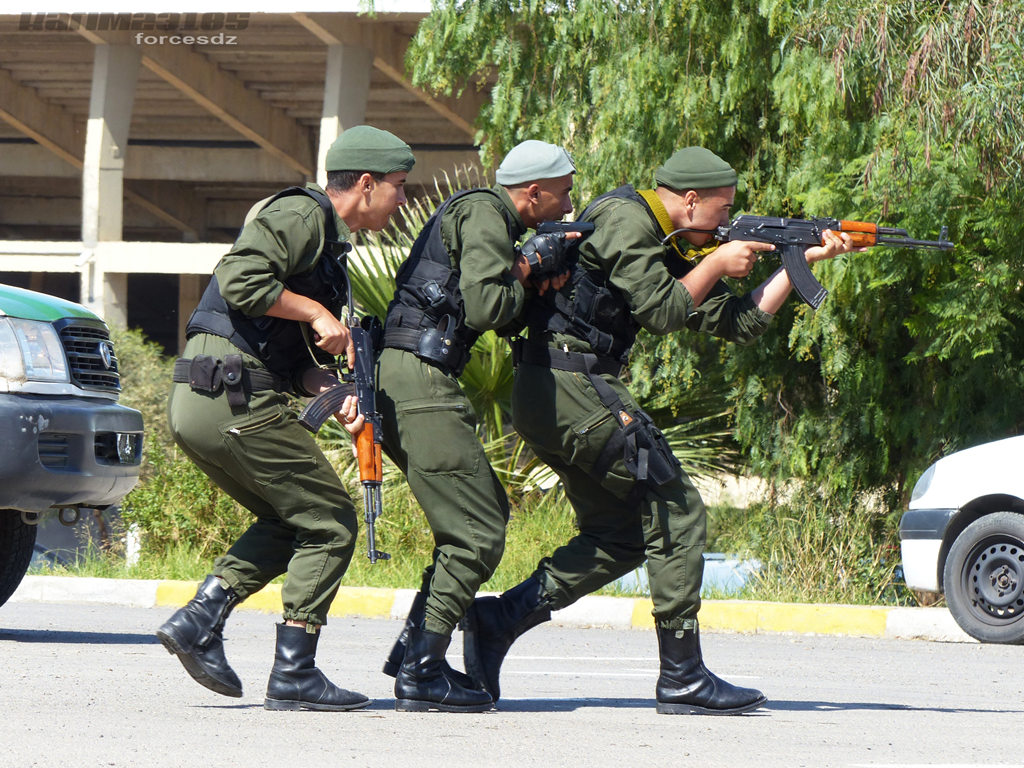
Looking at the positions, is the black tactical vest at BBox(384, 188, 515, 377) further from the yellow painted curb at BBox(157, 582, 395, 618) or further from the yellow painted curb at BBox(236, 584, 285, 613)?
the yellow painted curb at BBox(236, 584, 285, 613)

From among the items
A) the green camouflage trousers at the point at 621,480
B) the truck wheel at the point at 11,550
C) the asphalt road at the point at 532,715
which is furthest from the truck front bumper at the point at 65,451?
the green camouflage trousers at the point at 621,480

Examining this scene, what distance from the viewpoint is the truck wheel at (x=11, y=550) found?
21.9 ft

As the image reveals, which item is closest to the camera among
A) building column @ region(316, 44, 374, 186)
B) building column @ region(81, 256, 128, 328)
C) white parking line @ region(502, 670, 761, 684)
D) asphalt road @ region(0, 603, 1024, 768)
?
asphalt road @ region(0, 603, 1024, 768)

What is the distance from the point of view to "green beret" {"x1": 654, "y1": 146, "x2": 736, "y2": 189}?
4.82 metres

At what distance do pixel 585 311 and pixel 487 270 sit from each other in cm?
45

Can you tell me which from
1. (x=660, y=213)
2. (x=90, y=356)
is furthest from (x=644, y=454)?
(x=90, y=356)

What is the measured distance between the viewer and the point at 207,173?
971 inches

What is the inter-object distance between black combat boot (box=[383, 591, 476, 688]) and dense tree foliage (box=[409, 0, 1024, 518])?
4814mm

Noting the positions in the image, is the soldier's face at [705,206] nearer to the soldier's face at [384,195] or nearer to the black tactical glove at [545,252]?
the black tactical glove at [545,252]

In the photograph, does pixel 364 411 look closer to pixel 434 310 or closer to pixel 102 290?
pixel 434 310

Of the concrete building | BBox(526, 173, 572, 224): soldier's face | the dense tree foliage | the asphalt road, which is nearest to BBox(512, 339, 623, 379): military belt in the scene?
BBox(526, 173, 572, 224): soldier's face

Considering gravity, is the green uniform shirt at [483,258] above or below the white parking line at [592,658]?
above

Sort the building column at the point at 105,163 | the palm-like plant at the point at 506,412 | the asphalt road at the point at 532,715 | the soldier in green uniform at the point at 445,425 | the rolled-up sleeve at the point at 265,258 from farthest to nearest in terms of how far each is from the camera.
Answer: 1. the building column at the point at 105,163
2. the palm-like plant at the point at 506,412
3. the soldier in green uniform at the point at 445,425
4. the rolled-up sleeve at the point at 265,258
5. the asphalt road at the point at 532,715

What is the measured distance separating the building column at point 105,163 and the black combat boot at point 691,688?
55.0 feet
